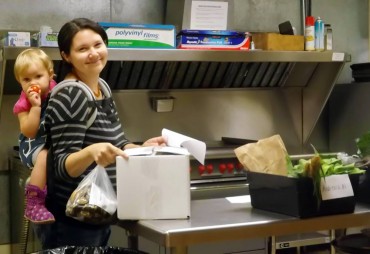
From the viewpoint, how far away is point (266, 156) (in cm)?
184

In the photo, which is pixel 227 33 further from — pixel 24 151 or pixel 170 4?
pixel 24 151

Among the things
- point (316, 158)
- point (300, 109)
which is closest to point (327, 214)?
point (316, 158)

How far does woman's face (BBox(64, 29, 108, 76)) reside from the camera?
6.53ft

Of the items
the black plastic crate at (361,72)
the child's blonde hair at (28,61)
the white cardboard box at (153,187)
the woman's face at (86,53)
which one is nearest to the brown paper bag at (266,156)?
the white cardboard box at (153,187)

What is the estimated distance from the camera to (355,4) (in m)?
4.60

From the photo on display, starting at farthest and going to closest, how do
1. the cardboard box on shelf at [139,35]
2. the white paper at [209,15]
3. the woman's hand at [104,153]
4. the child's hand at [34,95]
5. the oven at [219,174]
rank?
the white paper at [209,15] → the oven at [219,174] → the cardboard box on shelf at [139,35] → the child's hand at [34,95] → the woman's hand at [104,153]

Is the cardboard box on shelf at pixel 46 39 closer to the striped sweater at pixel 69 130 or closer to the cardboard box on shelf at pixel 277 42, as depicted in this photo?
the striped sweater at pixel 69 130

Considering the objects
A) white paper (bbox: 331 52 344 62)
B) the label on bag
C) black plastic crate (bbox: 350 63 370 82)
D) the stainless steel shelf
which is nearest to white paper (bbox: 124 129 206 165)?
the label on bag

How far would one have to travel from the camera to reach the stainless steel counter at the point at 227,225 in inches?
62.4

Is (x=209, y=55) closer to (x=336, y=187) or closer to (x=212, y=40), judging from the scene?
(x=212, y=40)

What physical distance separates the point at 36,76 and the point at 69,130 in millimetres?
681

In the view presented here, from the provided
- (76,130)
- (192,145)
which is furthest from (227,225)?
(76,130)

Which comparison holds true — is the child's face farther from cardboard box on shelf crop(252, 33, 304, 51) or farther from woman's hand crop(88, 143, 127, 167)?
cardboard box on shelf crop(252, 33, 304, 51)

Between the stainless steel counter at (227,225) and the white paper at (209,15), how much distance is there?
1996mm
